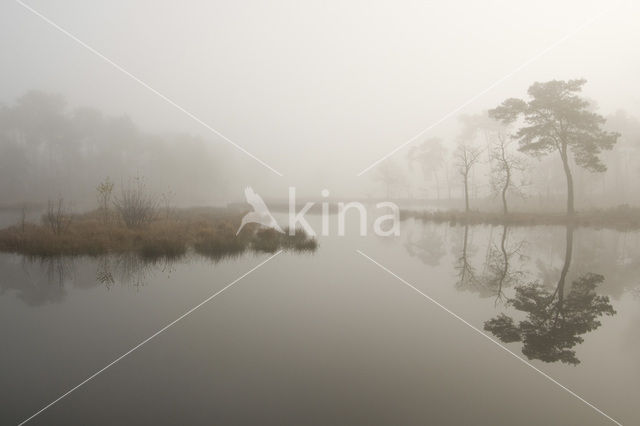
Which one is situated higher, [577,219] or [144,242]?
[577,219]

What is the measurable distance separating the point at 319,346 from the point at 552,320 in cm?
479

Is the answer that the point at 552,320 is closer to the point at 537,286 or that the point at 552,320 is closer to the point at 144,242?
the point at 537,286

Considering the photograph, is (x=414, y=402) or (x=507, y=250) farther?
(x=507, y=250)

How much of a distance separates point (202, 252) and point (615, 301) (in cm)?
1454

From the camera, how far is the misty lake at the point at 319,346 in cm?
375

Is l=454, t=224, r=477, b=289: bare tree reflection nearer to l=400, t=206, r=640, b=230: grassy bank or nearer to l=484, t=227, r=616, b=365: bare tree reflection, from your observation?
l=484, t=227, r=616, b=365: bare tree reflection

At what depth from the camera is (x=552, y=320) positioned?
21.2ft

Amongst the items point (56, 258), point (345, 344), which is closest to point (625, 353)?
point (345, 344)

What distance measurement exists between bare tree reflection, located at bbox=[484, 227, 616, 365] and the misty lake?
1.5 inches

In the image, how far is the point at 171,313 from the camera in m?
7.11

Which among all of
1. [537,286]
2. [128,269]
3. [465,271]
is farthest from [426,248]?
[128,269]

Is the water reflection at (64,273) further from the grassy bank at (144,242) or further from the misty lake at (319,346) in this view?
the grassy bank at (144,242)

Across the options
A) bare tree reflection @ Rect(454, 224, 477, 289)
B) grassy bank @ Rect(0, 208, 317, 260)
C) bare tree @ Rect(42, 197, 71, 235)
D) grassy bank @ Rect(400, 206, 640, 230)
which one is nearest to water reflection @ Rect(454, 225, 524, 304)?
bare tree reflection @ Rect(454, 224, 477, 289)

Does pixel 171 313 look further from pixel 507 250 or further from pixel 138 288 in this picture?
pixel 507 250
